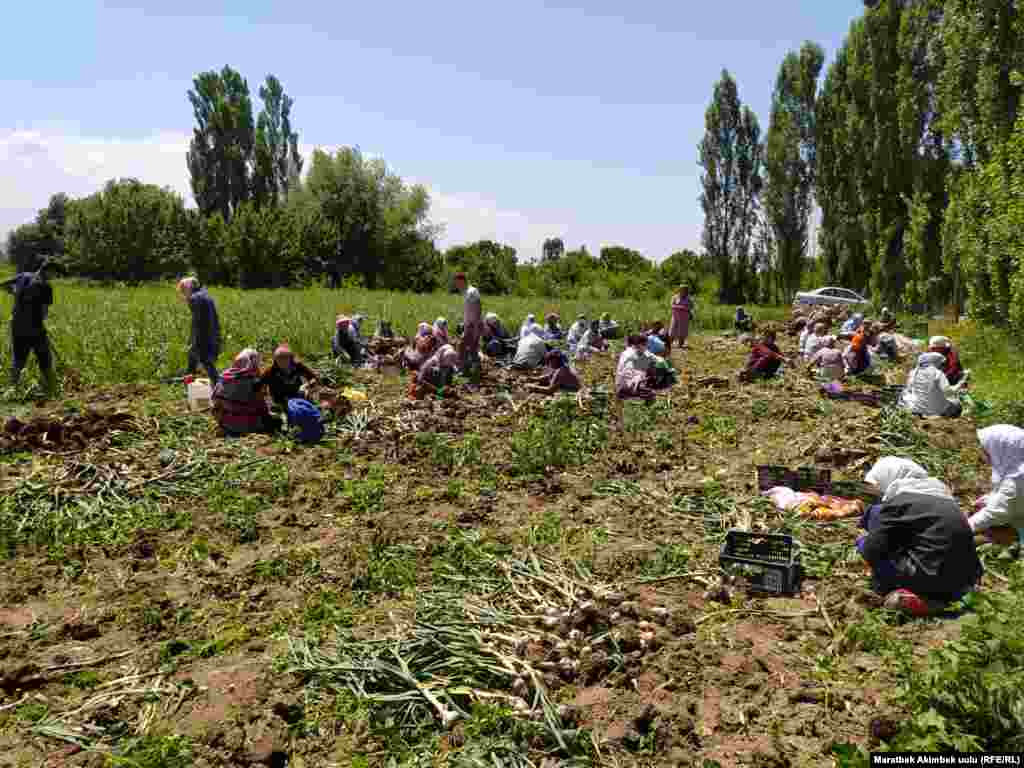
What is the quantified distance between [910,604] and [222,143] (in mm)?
51125

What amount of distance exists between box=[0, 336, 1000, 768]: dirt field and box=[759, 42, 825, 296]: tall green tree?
28689mm

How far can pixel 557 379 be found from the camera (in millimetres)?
10523

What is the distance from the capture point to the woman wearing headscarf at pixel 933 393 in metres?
8.81

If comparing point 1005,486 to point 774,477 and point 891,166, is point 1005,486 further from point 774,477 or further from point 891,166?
point 891,166

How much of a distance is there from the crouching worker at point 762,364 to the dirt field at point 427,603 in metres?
3.19

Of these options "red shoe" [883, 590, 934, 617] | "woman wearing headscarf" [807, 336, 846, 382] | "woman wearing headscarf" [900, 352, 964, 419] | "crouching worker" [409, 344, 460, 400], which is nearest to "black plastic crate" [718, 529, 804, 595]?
"red shoe" [883, 590, 934, 617]

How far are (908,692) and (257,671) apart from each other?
10.4 feet

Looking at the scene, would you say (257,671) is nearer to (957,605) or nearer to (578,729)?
(578,729)

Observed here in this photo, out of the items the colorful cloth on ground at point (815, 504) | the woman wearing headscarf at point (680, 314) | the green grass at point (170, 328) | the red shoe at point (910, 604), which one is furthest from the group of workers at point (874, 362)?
the green grass at point (170, 328)

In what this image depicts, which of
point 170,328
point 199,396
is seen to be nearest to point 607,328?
point 170,328

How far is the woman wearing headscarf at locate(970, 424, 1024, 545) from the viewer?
484 cm

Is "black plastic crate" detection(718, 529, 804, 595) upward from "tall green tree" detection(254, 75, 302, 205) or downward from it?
downward

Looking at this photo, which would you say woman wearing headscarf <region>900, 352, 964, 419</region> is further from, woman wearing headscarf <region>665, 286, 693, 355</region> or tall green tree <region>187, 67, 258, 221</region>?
tall green tree <region>187, 67, 258, 221</region>

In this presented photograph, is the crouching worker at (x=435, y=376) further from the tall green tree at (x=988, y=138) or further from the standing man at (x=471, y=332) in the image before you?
the tall green tree at (x=988, y=138)
